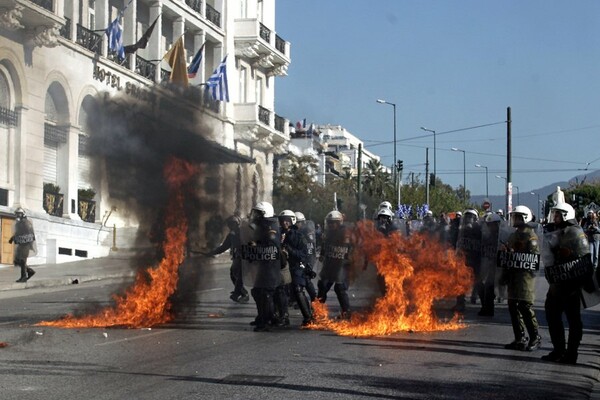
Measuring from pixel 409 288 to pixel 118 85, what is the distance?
17.5 ft

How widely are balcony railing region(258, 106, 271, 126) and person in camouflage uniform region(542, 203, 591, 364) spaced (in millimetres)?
36670

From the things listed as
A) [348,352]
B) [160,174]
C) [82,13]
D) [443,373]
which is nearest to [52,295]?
[82,13]

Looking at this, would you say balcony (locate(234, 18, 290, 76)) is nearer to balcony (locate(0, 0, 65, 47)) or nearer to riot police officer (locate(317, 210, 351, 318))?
riot police officer (locate(317, 210, 351, 318))

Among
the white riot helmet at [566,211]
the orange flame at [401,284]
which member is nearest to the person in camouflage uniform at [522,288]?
the white riot helmet at [566,211]

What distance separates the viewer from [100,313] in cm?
1414

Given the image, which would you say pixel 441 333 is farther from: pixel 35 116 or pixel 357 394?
pixel 35 116

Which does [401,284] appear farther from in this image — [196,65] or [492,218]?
[196,65]

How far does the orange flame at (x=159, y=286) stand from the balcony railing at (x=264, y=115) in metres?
32.9

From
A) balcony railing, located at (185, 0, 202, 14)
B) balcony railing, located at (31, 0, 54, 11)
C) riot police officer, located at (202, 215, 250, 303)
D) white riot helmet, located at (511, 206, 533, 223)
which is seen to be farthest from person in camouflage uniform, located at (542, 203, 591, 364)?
balcony railing, located at (185, 0, 202, 14)

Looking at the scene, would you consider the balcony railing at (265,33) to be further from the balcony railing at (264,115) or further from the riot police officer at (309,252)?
the riot police officer at (309,252)

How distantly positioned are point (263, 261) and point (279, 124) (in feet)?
124

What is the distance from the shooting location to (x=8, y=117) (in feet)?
49.3

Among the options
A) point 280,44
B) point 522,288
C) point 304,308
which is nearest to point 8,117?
point 304,308

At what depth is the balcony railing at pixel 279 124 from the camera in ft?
166
